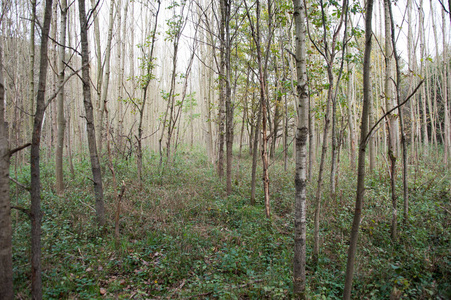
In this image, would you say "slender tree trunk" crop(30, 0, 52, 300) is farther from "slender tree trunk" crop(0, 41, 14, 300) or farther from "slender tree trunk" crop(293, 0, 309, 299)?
"slender tree trunk" crop(293, 0, 309, 299)

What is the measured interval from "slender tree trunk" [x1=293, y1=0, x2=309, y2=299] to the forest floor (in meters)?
0.23

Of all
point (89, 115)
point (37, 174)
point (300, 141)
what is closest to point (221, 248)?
point (300, 141)

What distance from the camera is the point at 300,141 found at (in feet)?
8.78

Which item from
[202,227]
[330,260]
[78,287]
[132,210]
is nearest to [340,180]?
[330,260]

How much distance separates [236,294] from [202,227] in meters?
1.80

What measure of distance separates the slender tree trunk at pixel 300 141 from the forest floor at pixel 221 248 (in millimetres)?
235

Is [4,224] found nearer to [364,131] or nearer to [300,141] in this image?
[300,141]

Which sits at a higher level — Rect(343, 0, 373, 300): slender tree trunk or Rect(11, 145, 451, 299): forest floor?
Rect(343, 0, 373, 300): slender tree trunk

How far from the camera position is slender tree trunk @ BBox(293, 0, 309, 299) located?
8.59ft

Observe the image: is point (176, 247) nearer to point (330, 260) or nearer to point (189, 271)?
point (189, 271)

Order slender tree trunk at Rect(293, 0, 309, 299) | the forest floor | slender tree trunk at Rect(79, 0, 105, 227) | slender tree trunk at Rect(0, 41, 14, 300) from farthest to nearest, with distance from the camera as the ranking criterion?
1. slender tree trunk at Rect(79, 0, 105, 227)
2. the forest floor
3. slender tree trunk at Rect(293, 0, 309, 299)
4. slender tree trunk at Rect(0, 41, 14, 300)

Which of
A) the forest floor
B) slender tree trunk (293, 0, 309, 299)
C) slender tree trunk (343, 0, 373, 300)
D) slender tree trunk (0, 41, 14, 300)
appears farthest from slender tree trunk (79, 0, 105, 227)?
slender tree trunk (343, 0, 373, 300)

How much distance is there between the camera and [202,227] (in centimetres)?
439

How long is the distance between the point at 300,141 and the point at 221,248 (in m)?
2.13
